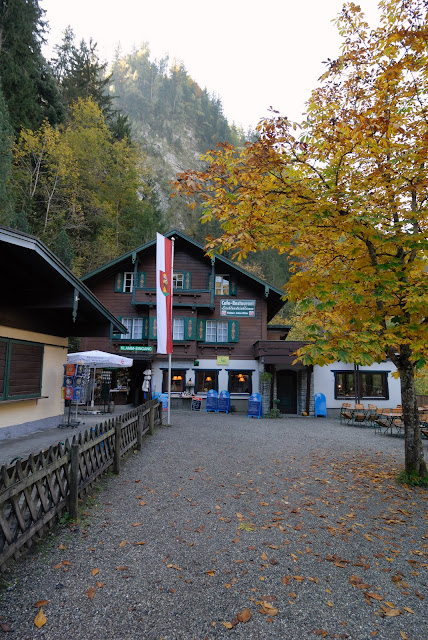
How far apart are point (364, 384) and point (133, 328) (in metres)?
14.7

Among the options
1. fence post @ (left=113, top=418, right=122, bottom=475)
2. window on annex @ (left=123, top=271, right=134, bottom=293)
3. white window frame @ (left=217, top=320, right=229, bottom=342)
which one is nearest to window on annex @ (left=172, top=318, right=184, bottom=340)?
white window frame @ (left=217, top=320, right=229, bottom=342)

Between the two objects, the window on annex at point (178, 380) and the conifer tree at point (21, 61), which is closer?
the window on annex at point (178, 380)

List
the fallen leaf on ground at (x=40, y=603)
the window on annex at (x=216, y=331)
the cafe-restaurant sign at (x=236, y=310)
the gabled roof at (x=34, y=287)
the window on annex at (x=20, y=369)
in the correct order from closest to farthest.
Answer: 1. the fallen leaf on ground at (x=40, y=603)
2. the gabled roof at (x=34, y=287)
3. the window on annex at (x=20, y=369)
4. the window on annex at (x=216, y=331)
5. the cafe-restaurant sign at (x=236, y=310)

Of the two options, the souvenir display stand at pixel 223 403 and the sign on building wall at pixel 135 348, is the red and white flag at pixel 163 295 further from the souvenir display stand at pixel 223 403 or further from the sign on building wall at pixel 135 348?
the sign on building wall at pixel 135 348

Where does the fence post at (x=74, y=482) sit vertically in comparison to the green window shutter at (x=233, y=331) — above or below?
below

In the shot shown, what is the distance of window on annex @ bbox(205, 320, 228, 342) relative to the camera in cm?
→ 2306

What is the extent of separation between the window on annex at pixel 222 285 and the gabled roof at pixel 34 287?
43.0ft

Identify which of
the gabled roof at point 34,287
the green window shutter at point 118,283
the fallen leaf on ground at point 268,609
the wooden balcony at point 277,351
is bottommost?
the fallen leaf on ground at point 268,609

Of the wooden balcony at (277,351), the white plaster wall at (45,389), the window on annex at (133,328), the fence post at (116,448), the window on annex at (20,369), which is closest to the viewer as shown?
the fence post at (116,448)

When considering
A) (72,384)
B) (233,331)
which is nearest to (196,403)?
(233,331)

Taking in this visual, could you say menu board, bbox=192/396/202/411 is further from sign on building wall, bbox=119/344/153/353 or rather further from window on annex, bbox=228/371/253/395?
sign on building wall, bbox=119/344/153/353

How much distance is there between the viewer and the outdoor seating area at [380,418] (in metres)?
14.2

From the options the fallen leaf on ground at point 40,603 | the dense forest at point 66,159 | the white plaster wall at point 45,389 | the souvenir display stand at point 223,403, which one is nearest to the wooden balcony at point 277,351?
the souvenir display stand at point 223,403

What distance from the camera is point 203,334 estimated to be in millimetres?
22766
